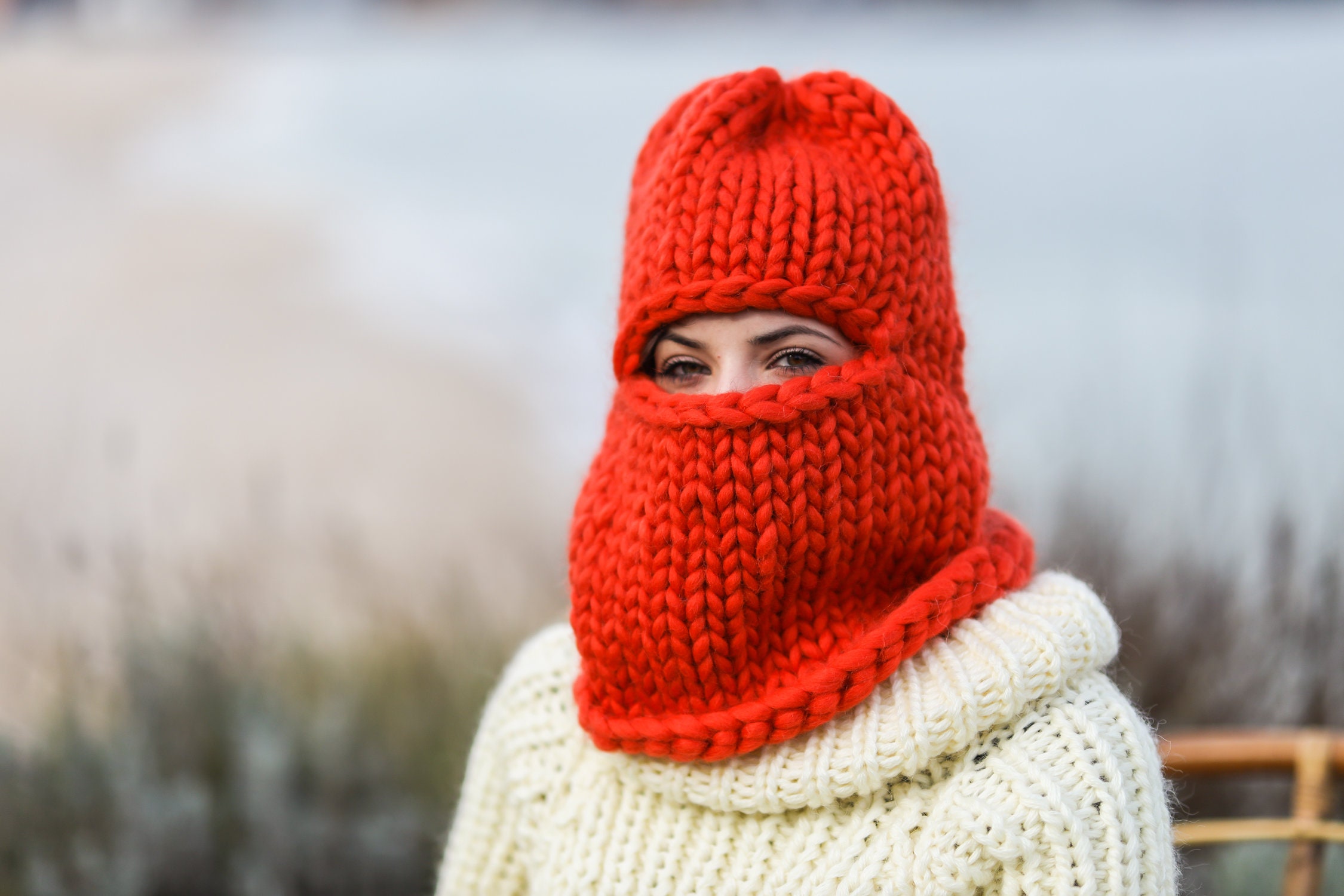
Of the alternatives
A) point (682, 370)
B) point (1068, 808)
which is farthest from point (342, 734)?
point (1068, 808)

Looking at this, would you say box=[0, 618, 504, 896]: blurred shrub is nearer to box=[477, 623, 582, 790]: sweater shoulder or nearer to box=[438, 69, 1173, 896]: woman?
box=[477, 623, 582, 790]: sweater shoulder

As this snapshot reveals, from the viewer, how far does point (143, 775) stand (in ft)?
7.77

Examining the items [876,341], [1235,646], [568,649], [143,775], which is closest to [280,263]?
[143,775]

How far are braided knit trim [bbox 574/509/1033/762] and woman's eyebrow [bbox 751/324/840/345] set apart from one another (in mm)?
327

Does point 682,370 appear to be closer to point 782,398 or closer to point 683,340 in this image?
point 683,340

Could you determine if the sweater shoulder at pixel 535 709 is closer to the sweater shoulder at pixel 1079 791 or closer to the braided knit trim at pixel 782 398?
the braided knit trim at pixel 782 398

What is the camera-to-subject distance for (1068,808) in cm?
116

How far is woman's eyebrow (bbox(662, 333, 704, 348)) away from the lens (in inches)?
52.9

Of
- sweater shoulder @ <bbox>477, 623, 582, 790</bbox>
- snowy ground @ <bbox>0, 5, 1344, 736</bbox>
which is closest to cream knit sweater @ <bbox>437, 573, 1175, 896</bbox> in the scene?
sweater shoulder @ <bbox>477, 623, 582, 790</bbox>

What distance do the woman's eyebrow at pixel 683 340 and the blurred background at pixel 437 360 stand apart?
1.49 metres

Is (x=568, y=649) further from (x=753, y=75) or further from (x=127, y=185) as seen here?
(x=127, y=185)

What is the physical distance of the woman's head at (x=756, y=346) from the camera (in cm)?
130

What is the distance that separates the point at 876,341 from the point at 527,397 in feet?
7.00

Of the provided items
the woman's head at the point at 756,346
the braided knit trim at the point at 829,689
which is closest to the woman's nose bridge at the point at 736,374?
the woman's head at the point at 756,346
